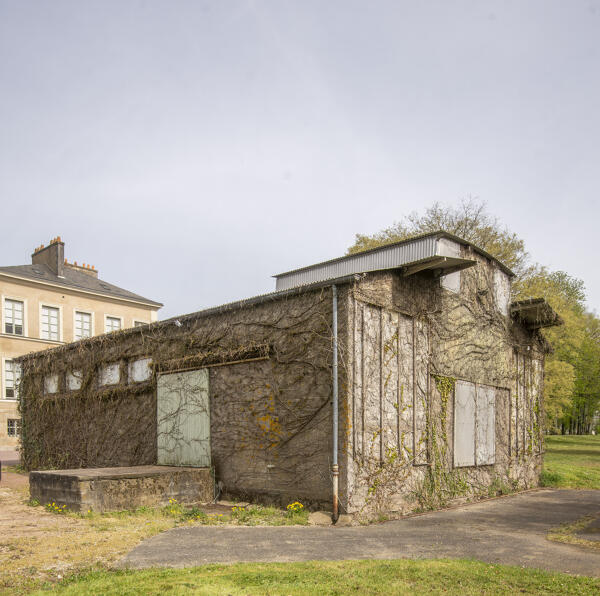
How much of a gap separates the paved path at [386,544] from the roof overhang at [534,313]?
244 inches

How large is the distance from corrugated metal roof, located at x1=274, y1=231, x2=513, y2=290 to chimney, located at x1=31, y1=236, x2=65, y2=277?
20428mm

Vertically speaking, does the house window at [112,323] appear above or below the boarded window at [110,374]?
above

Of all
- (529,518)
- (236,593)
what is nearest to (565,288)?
(529,518)

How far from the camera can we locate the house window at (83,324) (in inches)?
1273

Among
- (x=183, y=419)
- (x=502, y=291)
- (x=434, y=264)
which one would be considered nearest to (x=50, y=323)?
(x=183, y=419)

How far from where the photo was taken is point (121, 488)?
10.2 metres

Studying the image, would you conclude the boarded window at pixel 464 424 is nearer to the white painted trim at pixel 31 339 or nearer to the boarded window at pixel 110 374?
the boarded window at pixel 110 374

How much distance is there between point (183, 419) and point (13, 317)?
21.0 m

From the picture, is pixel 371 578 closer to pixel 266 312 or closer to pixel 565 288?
pixel 266 312

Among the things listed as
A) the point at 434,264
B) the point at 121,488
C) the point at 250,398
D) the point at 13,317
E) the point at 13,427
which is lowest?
the point at 13,427

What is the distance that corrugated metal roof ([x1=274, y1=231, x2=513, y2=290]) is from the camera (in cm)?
1166

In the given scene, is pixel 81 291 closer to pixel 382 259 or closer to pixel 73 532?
pixel 382 259

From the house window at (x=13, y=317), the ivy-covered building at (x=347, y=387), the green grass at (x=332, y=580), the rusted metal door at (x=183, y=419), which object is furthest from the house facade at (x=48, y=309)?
the green grass at (x=332, y=580)

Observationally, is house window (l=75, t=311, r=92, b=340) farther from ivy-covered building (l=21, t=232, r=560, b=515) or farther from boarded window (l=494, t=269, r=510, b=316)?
boarded window (l=494, t=269, r=510, b=316)
